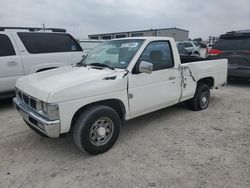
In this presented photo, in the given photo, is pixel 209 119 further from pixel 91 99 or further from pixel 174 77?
pixel 91 99

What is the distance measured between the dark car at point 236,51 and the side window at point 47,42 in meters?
5.16

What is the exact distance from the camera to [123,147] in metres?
3.69

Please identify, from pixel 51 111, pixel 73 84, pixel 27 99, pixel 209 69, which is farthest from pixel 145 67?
pixel 209 69

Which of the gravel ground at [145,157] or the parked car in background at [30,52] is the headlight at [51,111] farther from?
the parked car in background at [30,52]

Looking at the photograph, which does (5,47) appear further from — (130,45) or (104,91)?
(104,91)

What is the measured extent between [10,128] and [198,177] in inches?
141

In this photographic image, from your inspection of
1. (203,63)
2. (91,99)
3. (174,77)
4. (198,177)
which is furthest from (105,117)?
(203,63)

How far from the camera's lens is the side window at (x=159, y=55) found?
4012mm

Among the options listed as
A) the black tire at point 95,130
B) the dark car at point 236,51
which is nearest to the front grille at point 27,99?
the black tire at point 95,130

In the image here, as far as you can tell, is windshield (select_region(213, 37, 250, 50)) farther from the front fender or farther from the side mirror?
the front fender

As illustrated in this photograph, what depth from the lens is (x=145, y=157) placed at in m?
3.38

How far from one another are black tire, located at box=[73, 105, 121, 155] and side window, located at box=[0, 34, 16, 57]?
355 cm

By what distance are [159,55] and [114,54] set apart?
33.3 inches

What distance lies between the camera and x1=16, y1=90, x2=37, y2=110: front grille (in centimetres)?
323
